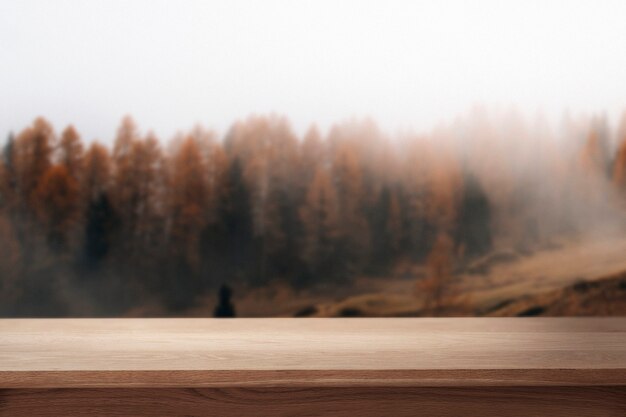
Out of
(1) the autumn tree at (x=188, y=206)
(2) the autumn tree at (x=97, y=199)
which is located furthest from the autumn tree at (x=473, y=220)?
(2) the autumn tree at (x=97, y=199)

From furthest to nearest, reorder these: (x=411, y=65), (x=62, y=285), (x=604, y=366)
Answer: (x=411, y=65) < (x=62, y=285) < (x=604, y=366)

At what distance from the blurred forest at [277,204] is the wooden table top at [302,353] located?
0.09m

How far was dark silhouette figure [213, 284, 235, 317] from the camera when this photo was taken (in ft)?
4.10

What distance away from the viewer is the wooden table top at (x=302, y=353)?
2.57 ft

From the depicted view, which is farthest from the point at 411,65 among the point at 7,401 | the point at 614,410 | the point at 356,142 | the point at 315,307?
the point at 7,401

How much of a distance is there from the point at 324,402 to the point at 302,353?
81 mm

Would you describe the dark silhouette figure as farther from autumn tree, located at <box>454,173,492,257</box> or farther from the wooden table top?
autumn tree, located at <box>454,173,492,257</box>

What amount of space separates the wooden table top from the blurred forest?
0.30 ft

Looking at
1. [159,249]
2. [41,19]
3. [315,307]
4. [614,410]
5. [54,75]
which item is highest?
[41,19]

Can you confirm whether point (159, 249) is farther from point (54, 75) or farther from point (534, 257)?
point (534, 257)

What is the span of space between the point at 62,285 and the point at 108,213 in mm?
167

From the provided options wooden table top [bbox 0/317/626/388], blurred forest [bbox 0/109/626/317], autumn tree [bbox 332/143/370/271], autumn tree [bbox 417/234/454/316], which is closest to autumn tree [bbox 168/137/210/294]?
blurred forest [bbox 0/109/626/317]

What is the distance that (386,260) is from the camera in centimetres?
128

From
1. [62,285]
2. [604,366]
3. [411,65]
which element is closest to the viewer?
[604,366]
